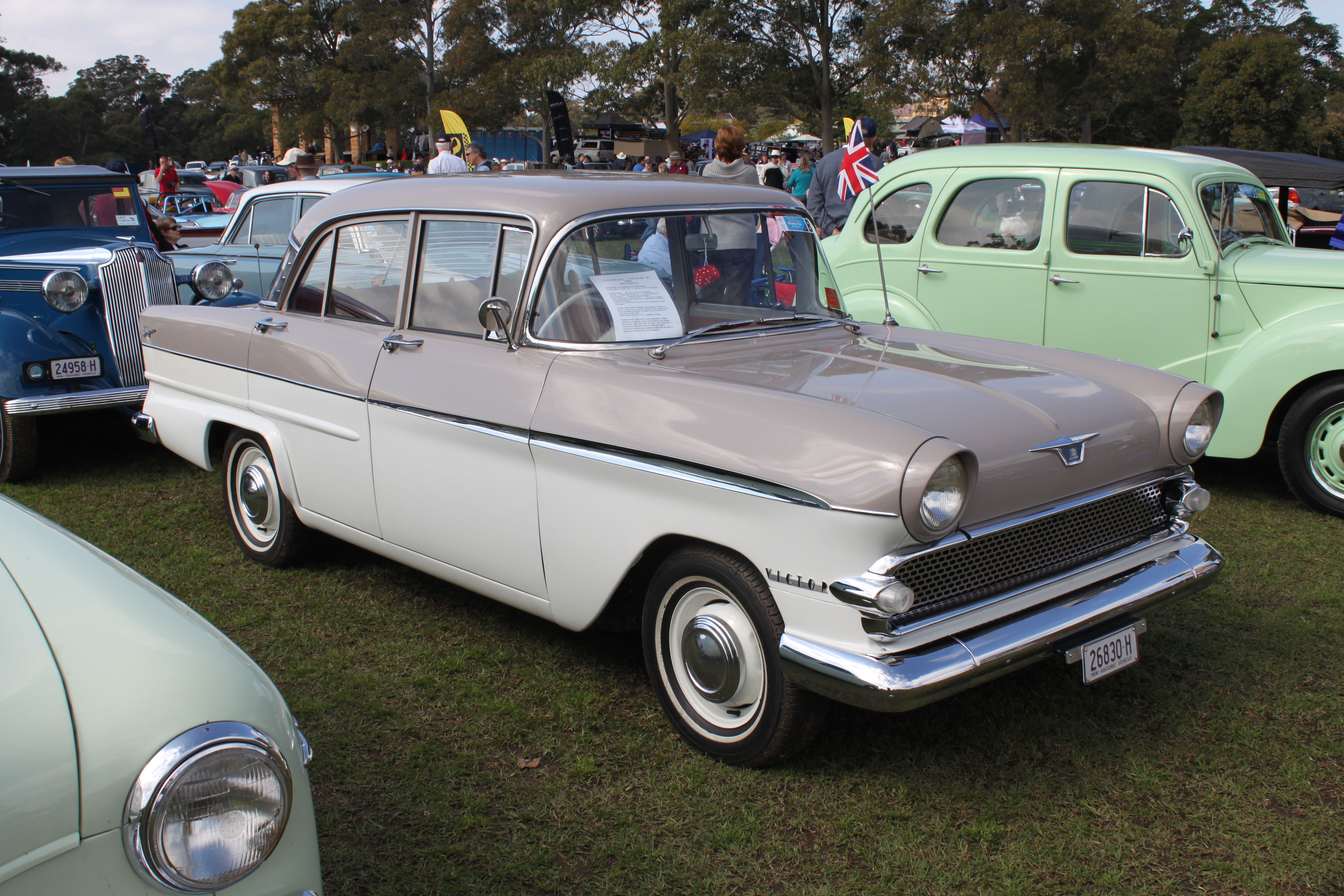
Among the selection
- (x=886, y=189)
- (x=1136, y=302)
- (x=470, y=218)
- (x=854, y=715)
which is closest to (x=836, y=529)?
(x=854, y=715)

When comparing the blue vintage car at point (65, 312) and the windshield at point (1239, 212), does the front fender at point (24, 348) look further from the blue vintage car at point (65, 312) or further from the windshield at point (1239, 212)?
the windshield at point (1239, 212)

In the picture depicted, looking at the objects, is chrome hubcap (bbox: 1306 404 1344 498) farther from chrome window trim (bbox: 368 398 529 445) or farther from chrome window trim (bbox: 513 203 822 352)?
chrome window trim (bbox: 368 398 529 445)

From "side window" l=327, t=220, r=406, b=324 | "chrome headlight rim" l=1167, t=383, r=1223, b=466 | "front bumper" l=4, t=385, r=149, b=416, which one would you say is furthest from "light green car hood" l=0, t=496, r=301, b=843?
"front bumper" l=4, t=385, r=149, b=416

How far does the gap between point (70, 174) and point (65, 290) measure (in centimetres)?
185

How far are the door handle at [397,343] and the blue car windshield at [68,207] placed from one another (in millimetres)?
4934

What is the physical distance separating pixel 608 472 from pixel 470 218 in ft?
4.11

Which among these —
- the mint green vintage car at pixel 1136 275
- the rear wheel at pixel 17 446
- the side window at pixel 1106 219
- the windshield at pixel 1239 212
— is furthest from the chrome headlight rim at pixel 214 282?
the windshield at pixel 1239 212

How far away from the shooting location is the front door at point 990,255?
603cm

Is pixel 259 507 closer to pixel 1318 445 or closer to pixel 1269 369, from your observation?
pixel 1269 369

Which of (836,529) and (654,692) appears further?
(654,692)

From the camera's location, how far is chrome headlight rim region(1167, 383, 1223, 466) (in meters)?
3.21

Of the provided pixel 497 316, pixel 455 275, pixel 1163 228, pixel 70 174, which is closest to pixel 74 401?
pixel 70 174

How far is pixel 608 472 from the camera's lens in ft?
9.96

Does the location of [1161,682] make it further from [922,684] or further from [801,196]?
[801,196]
